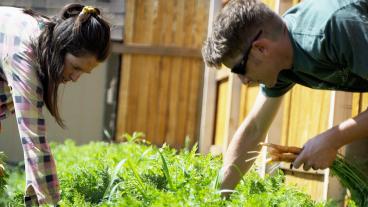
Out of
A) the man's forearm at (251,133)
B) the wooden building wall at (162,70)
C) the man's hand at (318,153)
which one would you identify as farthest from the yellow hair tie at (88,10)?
the wooden building wall at (162,70)

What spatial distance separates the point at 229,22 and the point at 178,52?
814 cm

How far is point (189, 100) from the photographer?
36.9 feet

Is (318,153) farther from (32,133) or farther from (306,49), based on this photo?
(32,133)

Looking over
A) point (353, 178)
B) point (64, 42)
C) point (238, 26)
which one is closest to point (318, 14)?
point (238, 26)

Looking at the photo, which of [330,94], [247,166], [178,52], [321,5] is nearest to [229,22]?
[321,5]

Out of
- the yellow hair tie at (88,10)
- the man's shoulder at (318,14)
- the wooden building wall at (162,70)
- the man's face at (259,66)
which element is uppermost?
the man's shoulder at (318,14)

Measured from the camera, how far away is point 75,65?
345 centimetres

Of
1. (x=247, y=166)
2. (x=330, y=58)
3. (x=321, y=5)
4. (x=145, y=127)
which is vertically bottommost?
(x=145, y=127)

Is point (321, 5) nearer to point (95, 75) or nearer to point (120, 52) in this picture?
point (120, 52)

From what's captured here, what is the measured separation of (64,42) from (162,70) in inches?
310

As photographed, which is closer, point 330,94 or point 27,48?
point 27,48

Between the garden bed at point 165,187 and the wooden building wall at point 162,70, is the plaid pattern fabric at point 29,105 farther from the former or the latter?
the wooden building wall at point 162,70

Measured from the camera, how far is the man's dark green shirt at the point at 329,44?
8.95ft

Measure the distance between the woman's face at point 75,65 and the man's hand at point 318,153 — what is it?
3.82 feet
